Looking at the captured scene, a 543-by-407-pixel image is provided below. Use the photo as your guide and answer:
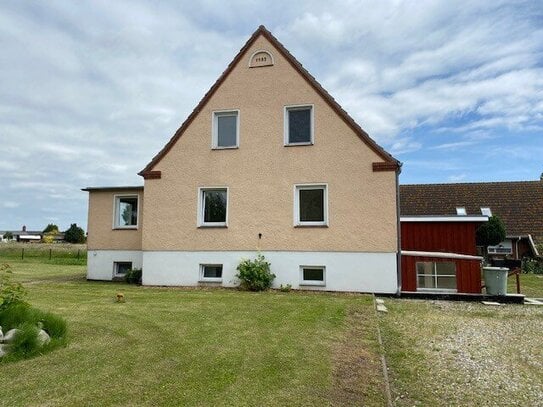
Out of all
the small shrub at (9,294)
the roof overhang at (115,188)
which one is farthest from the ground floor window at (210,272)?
the small shrub at (9,294)

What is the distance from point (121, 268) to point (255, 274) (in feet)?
23.2

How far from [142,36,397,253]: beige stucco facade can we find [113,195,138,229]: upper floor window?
97.8 inches

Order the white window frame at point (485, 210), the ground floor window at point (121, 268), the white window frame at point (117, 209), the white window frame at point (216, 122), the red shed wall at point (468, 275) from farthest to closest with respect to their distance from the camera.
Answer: the white window frame at point (485, 210)
the white window frame at point (117, 209)
the ground floor window at point (121, 268)
the white window frame at point (216, 122)
the red shed wall at point (468, 275)

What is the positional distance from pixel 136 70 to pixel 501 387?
1429 centimetres

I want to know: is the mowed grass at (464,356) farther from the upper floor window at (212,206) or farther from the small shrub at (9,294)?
the upper floor window at (212,206)

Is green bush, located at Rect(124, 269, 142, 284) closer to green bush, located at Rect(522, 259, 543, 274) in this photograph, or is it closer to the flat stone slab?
the flat stone slab

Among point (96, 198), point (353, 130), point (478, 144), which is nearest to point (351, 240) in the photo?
point (353, 130)

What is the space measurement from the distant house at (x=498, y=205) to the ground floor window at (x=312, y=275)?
617 inches

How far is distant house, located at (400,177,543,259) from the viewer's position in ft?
88.8

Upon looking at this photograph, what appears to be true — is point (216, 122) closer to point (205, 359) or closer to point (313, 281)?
point (313, 281)

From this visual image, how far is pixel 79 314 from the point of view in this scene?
9.14 meters

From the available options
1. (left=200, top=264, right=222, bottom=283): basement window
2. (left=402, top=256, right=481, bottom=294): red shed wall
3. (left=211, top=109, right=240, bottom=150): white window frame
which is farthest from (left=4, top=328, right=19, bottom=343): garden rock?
(left=402, top=256, right=481, bottom=294): red shed wall

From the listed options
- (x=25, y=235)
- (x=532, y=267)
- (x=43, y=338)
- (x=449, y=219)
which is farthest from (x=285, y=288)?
(x=25, y=235)

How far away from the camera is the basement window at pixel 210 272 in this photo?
15.1 metres
